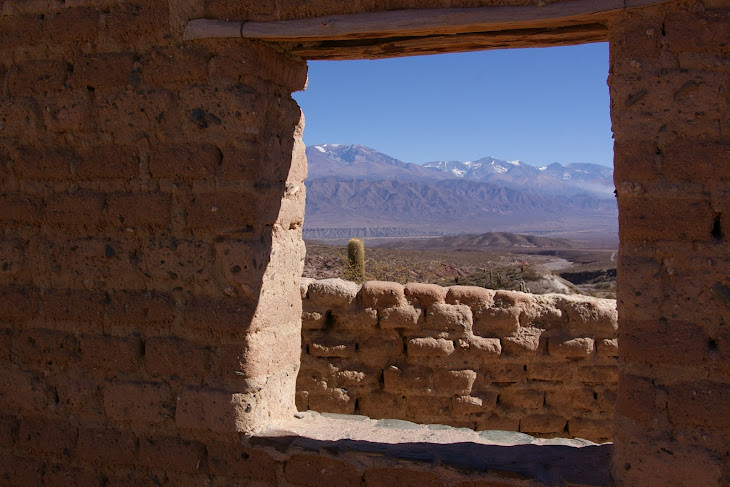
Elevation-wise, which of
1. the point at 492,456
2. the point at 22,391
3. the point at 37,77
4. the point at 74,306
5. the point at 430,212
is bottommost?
the point at 492,456

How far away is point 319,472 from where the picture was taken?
9.95 feet

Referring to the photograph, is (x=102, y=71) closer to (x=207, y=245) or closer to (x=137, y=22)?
(x=137, y=22)

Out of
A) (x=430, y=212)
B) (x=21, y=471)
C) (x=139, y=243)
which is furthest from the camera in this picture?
(x=430, y=212)

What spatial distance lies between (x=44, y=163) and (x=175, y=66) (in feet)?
2.86

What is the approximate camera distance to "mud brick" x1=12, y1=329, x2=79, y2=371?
328cm

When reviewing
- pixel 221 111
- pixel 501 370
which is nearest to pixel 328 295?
pixel 501 370

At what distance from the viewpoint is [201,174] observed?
305 centimetres

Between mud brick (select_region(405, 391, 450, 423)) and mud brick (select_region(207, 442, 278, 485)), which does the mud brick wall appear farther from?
mud brick (select_region(405, 391, 450, 423))

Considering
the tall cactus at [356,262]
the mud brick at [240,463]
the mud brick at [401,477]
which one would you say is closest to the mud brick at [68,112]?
the mud brick at [240,463]

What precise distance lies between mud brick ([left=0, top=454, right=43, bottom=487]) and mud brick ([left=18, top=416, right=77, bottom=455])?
0.08m

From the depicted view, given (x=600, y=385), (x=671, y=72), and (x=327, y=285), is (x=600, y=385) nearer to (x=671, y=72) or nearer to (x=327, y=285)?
(x=327, y=285)

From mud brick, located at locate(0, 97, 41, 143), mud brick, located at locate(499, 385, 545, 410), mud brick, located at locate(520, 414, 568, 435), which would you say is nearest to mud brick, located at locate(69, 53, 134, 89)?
mud brick, located at locate(0, 97, 41, 143)

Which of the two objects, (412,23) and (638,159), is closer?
(638,159)

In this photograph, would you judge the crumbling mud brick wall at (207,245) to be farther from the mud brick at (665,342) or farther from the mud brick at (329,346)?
the mud brick at (329,346)
